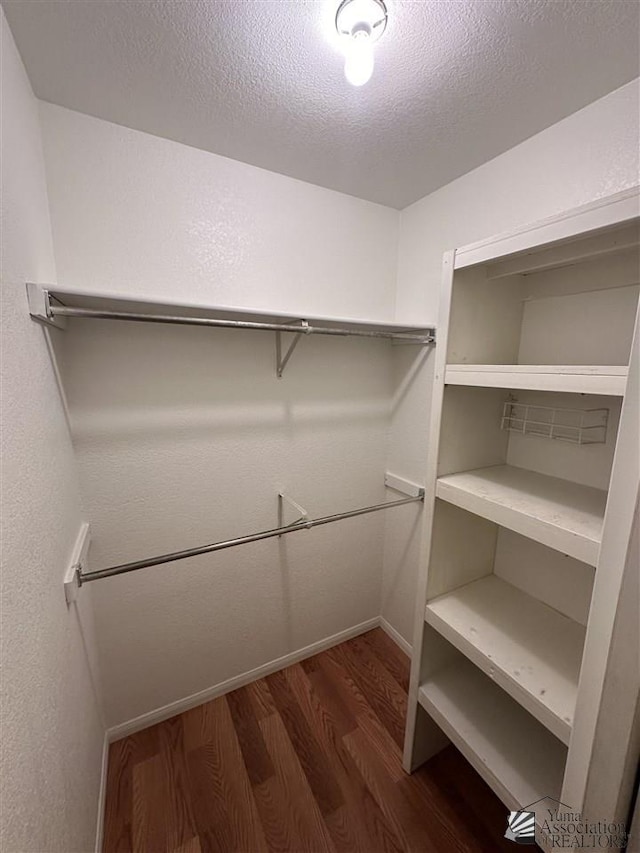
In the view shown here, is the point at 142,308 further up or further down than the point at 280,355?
further up

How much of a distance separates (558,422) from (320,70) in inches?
52.6

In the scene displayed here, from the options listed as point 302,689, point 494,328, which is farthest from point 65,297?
point 302,689

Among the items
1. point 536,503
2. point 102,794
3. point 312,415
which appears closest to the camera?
point 536,503

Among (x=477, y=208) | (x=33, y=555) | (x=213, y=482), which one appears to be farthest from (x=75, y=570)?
(x=477, y=208)

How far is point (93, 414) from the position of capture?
124cm

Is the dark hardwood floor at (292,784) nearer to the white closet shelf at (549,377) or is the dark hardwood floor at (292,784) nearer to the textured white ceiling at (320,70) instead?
the white closet shelf at (549,377)

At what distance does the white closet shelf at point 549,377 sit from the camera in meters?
0.71

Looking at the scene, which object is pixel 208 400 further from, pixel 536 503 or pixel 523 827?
pixel 523 827

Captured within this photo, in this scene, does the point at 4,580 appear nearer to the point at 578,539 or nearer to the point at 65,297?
the point at 65,297

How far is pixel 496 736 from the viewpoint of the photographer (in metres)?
1.11

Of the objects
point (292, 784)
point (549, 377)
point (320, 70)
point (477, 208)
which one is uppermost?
point (320, 70)

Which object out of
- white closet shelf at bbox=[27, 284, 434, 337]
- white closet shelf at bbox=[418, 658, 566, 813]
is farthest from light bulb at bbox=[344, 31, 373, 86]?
white closet shelf at bbox=[418, 658, 566, 813]

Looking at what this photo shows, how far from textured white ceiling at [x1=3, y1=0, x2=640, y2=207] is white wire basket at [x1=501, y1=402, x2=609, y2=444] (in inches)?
37.8

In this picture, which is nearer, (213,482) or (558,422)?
(558,422)
